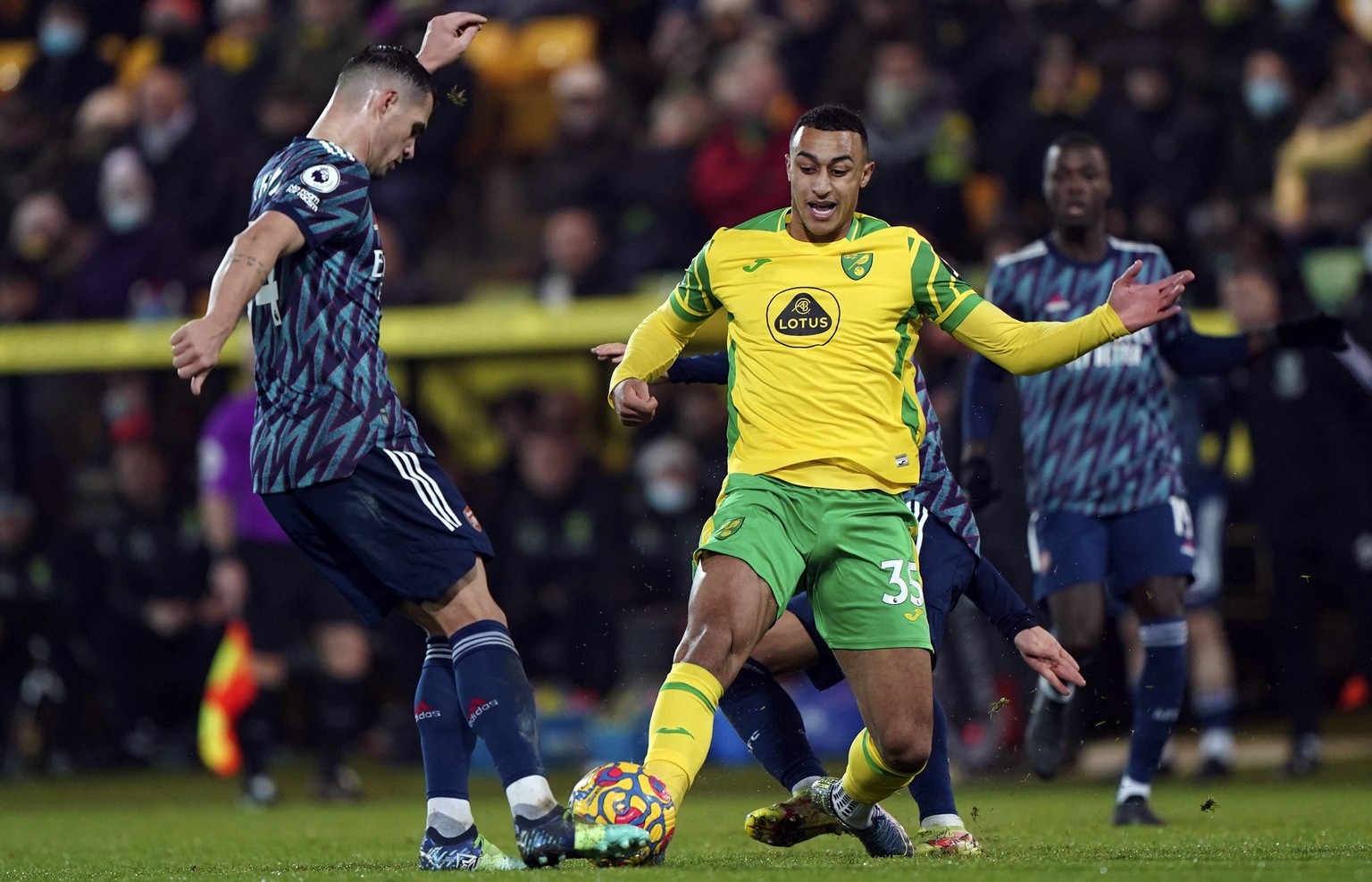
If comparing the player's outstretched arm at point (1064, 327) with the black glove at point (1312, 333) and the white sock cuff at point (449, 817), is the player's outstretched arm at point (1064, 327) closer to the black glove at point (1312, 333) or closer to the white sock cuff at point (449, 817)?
the black glove at point (1312, 333)

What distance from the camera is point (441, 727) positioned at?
16.6 feet

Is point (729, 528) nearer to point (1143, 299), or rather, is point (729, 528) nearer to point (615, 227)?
point (1143, 299)

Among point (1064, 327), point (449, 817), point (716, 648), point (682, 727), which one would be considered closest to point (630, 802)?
point (682, 727)

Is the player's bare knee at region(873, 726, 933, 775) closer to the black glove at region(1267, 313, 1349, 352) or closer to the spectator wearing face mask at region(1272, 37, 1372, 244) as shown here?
the black glove at region(1267, 313, 1349, 352)

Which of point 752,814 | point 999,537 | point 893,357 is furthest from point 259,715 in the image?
point 893,357

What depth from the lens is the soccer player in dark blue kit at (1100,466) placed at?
6.62m

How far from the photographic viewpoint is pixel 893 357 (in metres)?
5.07

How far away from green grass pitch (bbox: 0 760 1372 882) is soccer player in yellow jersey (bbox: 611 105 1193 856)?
0.48 metres

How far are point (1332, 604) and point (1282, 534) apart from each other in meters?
1.04

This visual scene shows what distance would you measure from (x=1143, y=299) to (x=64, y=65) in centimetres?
1209

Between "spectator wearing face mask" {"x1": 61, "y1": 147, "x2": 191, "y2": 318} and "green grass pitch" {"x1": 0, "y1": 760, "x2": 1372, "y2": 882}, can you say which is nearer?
"green grass pitch" {"x1": 0, "y1": 760, "x2": 1372, "y2": 882}

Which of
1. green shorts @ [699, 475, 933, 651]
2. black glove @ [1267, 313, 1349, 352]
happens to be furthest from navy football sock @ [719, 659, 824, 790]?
black glove @ [1267, 313, 1349, 352]

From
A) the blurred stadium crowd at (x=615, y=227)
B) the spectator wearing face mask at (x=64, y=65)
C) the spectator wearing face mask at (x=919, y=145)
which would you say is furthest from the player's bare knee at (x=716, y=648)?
the spectator wearing face mask at (x=64, y=65)

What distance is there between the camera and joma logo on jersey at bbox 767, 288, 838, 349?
501 centimetres
